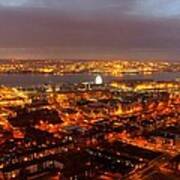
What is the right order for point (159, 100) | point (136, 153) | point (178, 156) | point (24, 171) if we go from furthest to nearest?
point (159, 100) < point (136, 153) < point (178, 156) < point (24, 171)

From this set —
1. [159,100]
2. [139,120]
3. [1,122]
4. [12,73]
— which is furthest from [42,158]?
[12,73]

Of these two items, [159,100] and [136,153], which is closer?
[136,153]

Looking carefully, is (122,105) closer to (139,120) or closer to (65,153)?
(139,120)

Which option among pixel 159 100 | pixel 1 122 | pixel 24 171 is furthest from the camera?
pixel 159 100

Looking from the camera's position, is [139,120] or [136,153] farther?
[139,120]

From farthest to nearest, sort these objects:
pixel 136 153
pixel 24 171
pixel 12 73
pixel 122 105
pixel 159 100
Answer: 1. pixel 12 73
2. pixel 159 100
3. pixel 122 105
4. pixel 136 153
5. pixel 24 171

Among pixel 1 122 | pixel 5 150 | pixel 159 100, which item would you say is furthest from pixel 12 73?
pixel 5 150

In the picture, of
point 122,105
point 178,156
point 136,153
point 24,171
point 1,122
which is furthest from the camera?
point 122,105

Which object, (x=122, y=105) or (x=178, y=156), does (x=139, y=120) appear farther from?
(x=178, y=156)
